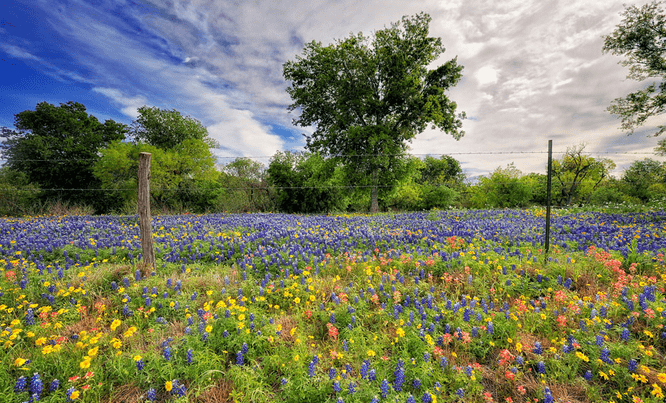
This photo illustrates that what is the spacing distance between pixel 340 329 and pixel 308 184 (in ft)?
67.4

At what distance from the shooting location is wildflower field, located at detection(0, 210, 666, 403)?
2.53 meters

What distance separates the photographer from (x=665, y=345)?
308 cm

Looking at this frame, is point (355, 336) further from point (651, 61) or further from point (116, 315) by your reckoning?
point (651, 61)

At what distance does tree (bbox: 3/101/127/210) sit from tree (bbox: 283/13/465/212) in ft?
75.4

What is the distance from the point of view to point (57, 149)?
27625 mm

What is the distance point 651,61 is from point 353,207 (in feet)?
79.2

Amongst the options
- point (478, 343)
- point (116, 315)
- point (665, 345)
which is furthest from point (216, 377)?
point (665, 345)

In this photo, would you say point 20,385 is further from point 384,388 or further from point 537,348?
point 537,348

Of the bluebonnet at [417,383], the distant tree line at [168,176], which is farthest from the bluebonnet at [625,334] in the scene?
the distant tree line at [168,176]

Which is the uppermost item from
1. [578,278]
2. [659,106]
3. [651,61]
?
[651,61]

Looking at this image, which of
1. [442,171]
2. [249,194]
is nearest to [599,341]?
[249,194]

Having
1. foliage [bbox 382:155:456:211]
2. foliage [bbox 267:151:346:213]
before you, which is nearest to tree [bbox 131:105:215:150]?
foliage [bbox 267:151:346:213]

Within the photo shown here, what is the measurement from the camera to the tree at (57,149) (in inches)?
1024

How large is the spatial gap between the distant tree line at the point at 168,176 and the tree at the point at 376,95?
141 cm
